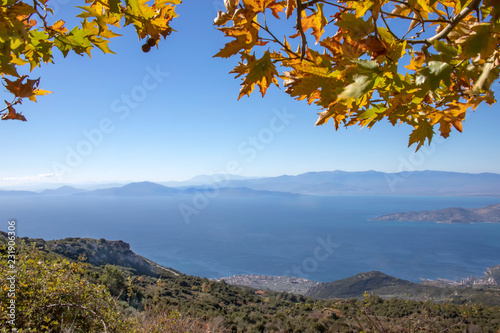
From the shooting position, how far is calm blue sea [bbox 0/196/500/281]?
5334 centimetres

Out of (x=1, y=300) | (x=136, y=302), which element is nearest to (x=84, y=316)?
(x=1, y=300)

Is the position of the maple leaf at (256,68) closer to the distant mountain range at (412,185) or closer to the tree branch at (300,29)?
the tree branch at (300,29)

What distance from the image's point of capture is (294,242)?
67.9 meters

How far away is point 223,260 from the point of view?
2282 inches

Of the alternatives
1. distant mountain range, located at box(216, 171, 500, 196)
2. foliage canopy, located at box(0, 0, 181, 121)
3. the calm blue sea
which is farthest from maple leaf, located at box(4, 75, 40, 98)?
distant mountain range, located at box(216, 171, 500, 196)

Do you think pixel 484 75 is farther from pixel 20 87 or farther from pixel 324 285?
pixel 324 285

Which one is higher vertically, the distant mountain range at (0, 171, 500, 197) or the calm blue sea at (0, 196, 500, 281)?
the distant mountain range at (0, 171, 500, 197)

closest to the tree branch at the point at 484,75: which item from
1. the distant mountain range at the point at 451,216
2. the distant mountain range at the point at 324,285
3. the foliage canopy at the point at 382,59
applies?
the foliage canopy at the point at 382,59

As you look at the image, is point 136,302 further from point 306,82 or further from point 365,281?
point 365,281

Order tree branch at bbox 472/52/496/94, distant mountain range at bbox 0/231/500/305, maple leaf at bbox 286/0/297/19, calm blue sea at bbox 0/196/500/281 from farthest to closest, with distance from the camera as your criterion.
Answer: calm blue sea at bbox 0/196/500/281 → distant mountain range at bbox 0/231/500/305 → maple leaf at bbox 286/0/297/19 → tree branch at bbox 472/52/496/94

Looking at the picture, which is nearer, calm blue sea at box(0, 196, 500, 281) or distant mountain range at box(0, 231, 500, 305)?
distant mountain range at box(0, 231, 500, 305)

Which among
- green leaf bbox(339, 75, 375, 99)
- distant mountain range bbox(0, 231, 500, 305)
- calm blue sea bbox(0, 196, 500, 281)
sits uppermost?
green leaf bbox(339, 75, 375, 99)

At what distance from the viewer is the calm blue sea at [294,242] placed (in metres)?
53.3

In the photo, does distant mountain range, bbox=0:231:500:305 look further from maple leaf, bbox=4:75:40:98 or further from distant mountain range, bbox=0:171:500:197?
distant mountain range, bbox=0:171:500:197
